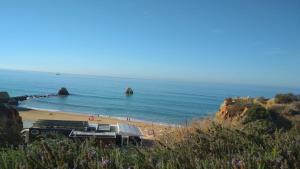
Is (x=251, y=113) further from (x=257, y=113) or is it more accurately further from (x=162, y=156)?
(x=162, y=156)

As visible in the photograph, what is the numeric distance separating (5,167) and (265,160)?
80.9 inches

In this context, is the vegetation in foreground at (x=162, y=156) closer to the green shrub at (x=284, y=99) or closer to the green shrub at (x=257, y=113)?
the green shrub at (x=257, y=113)

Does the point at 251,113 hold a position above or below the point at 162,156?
below

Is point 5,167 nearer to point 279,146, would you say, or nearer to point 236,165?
point 236,165

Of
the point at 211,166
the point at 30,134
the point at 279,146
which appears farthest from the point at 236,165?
the point at 30,134

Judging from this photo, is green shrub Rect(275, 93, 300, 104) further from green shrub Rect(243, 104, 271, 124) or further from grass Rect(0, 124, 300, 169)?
grass Rect(0, 124, 300, 169)

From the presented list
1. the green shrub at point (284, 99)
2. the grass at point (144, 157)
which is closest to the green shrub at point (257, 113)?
the green shrub at point (284, 99)

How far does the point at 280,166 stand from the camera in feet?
10.7

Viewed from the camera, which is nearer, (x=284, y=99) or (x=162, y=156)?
(x=162, y=156)

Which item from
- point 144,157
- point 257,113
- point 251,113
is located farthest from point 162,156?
point 257,113

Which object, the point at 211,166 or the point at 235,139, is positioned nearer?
the point at 211,166

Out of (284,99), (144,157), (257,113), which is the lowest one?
(257,113)

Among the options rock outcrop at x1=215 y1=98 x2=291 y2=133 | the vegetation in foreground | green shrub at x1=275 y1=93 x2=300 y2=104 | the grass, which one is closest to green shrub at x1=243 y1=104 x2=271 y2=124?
rock outcrop at x1=215 y1=98 x2=291 y2=133

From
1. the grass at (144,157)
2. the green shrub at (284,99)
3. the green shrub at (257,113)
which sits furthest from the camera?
the green shrub at (284,99)
